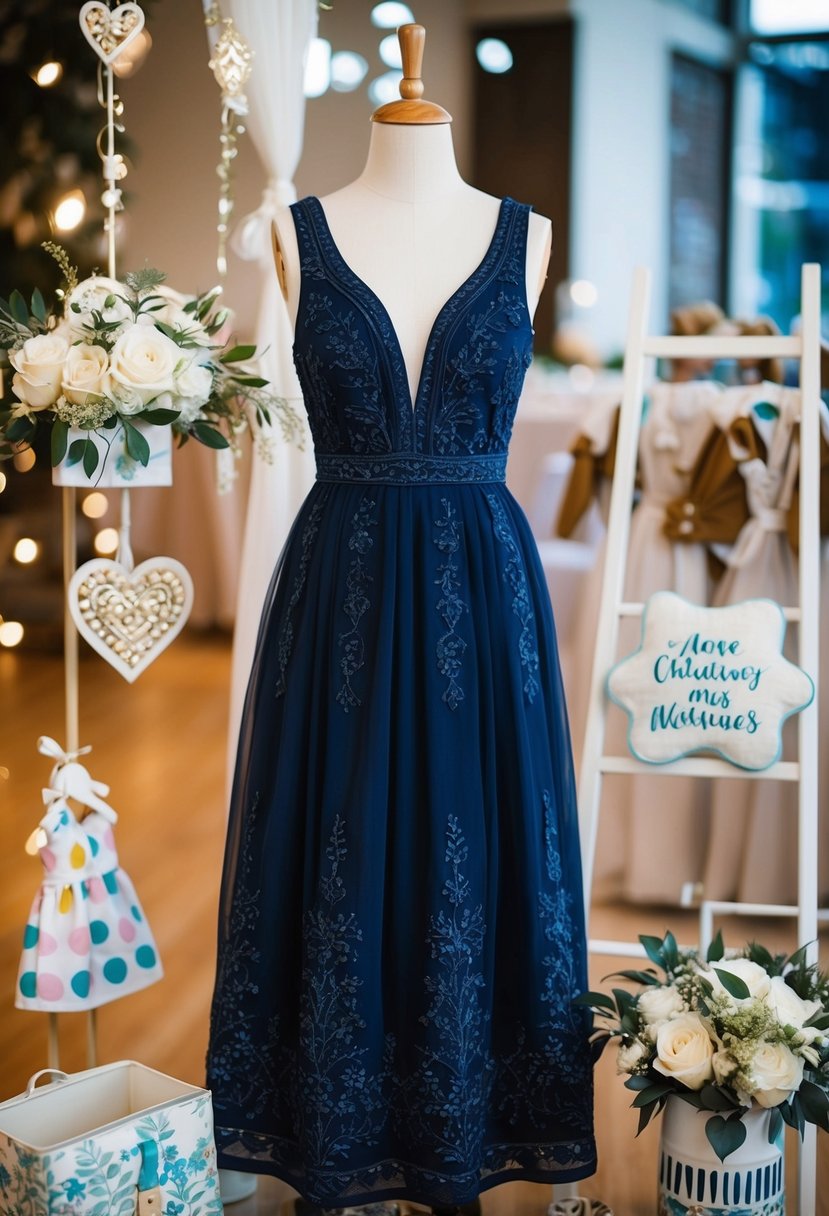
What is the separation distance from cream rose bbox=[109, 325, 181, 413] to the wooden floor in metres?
1.28

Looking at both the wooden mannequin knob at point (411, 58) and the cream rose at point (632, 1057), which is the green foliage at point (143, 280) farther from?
the cream rose at point (632, 1057)

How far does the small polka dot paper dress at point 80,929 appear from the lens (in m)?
1.99

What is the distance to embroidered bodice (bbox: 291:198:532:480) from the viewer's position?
1.77 meters

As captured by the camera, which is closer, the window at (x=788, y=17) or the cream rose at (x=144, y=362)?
the cream rose at (x=144, y=362)

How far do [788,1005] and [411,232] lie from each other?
47.4 inches

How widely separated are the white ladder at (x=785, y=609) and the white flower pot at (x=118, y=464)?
2.47 feet

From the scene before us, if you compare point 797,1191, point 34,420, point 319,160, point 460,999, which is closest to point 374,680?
point 460,999

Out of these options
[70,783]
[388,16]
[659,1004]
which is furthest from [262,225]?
[388,16]

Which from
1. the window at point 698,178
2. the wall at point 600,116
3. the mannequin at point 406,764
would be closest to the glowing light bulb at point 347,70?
the wall at point 600,116

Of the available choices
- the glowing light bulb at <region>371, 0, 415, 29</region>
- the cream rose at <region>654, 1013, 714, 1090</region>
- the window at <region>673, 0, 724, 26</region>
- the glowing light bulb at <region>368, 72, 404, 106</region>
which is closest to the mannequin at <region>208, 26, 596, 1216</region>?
the cream rose at <region>654, 1013, 714, 1090</region>

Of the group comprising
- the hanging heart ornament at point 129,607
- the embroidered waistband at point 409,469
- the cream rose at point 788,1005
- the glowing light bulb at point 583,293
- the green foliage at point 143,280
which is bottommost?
the cream rose at point 788,1005

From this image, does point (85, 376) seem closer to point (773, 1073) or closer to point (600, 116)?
point (773, 1073)

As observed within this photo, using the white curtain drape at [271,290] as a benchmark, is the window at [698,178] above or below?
above

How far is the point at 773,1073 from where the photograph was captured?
1738 millimetres
